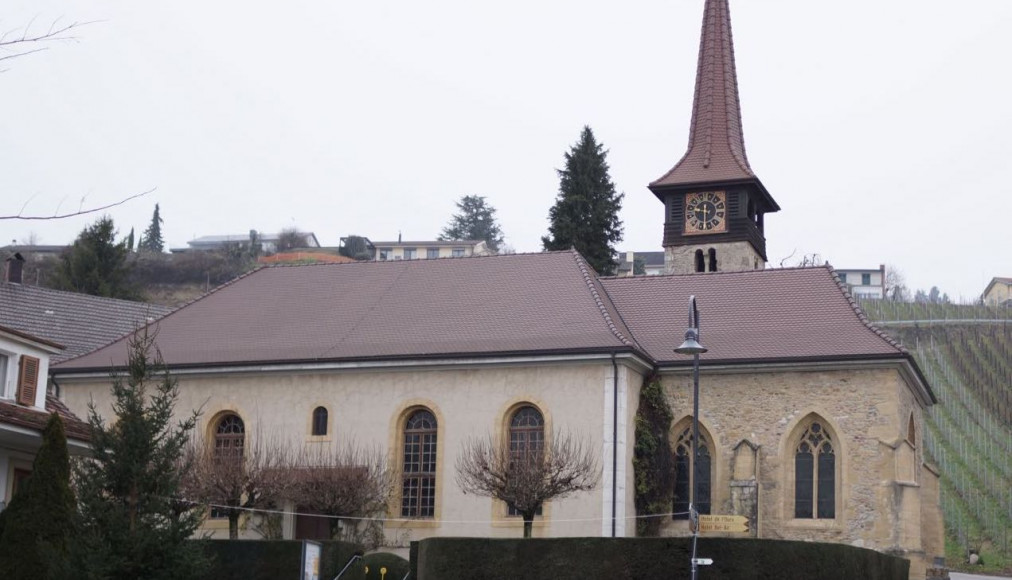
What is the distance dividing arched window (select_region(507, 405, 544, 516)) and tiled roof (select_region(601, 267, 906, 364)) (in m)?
3.80

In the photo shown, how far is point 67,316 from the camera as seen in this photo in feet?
158

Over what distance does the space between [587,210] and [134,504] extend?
1702 inches

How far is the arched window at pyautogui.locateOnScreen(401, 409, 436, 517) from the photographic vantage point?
3556cm

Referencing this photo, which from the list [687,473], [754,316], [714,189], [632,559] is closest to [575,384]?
[687,473]

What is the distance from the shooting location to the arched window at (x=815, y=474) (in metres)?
34.0

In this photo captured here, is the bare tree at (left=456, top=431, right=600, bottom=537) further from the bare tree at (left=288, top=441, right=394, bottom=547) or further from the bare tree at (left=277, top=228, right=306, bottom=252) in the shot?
the bare tree at (left=277, top=228, right=306, bottom=252)

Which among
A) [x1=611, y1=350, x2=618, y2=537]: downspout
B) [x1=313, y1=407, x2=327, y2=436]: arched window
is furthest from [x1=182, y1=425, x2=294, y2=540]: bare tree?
[x1=611, y1=350, x2=618, y2=537]: downspout

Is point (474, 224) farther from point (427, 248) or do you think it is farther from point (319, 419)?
point (319, 419)

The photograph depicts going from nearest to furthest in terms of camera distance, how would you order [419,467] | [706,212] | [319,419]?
[419,467] < [319,419] < [706,212]

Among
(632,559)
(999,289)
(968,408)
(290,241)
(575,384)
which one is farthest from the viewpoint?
(999,289)

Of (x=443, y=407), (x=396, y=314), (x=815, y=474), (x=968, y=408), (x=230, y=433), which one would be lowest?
(x=815, y=474)

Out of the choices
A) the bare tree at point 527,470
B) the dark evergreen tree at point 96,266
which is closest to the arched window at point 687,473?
the bare tree at point 527,470

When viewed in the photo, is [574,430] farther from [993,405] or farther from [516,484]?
[993,405]

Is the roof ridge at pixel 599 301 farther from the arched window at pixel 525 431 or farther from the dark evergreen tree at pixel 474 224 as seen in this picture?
the dark evergreen tree at pixel 474 224
